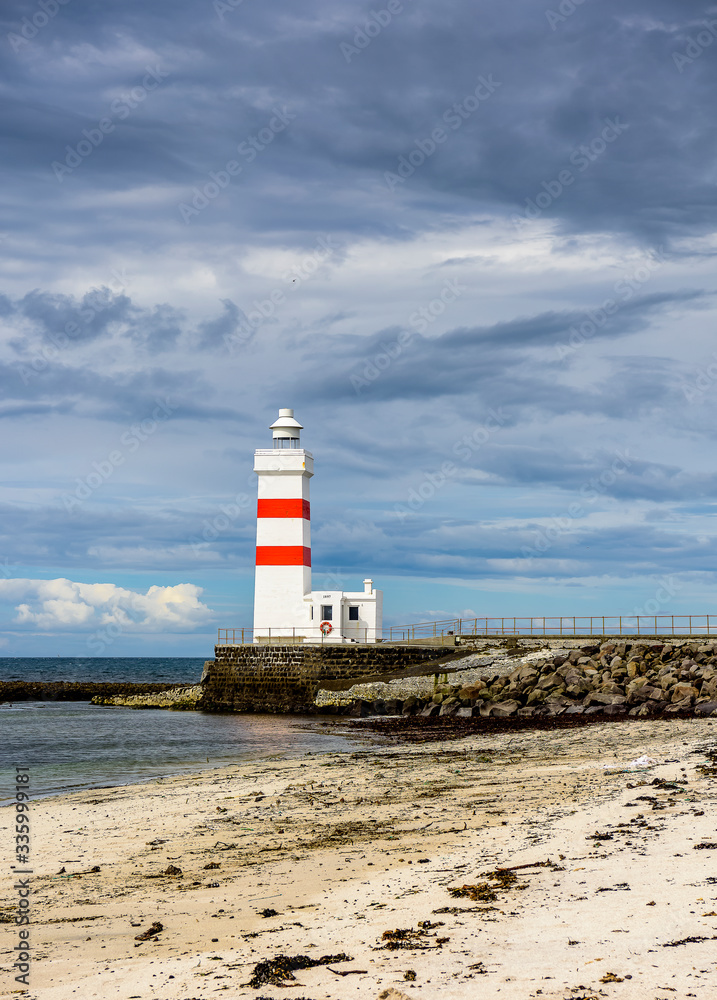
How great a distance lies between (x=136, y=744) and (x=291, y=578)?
13.9 m

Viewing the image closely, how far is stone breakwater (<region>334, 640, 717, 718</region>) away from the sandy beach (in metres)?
11.0

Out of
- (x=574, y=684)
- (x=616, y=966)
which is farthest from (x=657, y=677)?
(x=616, y=966)

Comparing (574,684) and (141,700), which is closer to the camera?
(574,684)

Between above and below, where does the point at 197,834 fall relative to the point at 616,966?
below

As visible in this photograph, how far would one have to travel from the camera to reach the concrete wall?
33.9 m

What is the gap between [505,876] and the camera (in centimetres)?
681

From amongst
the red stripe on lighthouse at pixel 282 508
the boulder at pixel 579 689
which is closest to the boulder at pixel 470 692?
the boulder at pixel 579 689

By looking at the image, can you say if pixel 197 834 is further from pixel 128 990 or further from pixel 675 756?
pixel 675 756

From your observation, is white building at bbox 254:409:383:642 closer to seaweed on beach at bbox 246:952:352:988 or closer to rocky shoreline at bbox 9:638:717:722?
rocky shoreline at bbox 9:638:717:722

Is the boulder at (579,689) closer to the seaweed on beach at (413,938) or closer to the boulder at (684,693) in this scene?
the boulder at (684,693)

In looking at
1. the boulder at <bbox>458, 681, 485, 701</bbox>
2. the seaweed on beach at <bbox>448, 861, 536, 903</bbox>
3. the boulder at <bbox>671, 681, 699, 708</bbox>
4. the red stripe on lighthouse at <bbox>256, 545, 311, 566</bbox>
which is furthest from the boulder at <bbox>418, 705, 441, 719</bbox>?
the seaweed on beach at <bbox>448, 861, 536, 903</bbox>

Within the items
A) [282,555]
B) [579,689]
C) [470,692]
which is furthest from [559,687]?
[282,555]

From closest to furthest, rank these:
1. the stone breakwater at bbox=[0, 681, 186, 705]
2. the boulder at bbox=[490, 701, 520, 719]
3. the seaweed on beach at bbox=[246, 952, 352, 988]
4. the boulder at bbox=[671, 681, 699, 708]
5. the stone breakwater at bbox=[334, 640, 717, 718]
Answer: the seaweed on beach at bbox=[246, 952, 352, 988] → the boulder at bbox=[671, 681, 699, 708] → the stone breakwater at bbox=[334, 640, 717, 718] → the boulder at bbox=[490, 701, 520, 719] → the stone breakwater at bbox=[0, 681, 186, 705]

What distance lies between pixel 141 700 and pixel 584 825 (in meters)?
36.6
